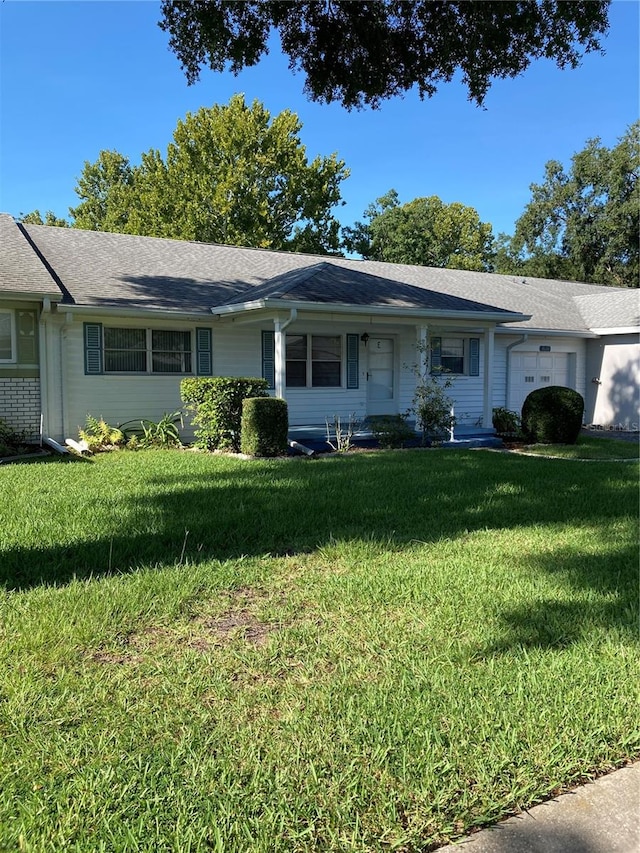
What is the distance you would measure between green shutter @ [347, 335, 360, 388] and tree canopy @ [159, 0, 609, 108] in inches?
227

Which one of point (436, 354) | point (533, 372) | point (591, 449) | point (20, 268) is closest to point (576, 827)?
point (591, 449)

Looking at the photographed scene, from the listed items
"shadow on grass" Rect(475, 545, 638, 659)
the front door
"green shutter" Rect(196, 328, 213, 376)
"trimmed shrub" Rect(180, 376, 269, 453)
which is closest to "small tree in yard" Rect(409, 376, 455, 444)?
the front door

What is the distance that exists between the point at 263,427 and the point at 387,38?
6163 mm

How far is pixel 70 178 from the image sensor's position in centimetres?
3841

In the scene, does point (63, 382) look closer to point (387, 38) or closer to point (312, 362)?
point (312, 362)

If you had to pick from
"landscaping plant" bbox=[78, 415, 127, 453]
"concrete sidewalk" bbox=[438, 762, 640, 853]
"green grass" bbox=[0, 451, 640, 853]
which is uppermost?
"landscaping plant" bbox=[78, 415, 127, 453]

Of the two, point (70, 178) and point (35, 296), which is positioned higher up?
point (70, 178)

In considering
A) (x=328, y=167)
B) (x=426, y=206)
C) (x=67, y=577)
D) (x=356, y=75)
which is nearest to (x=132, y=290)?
(x=356, y=75)

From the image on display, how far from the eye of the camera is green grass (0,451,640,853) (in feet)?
7.43

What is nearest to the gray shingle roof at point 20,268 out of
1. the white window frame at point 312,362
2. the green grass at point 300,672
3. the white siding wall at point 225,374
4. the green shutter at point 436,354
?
the white siding wall at point 225,374

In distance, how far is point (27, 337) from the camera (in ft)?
38.6

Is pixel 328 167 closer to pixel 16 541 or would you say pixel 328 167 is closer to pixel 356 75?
pixel 356 75

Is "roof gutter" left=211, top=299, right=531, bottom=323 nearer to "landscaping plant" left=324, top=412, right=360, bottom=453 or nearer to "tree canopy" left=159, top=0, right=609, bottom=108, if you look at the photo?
"landscaping plant" left=324, top=412, right=360, bottom=453

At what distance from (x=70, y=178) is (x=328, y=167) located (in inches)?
662
